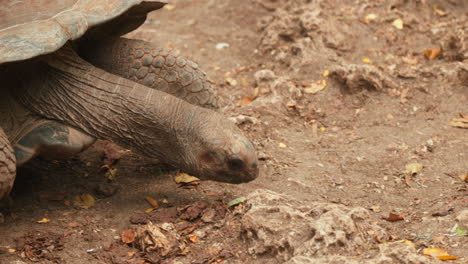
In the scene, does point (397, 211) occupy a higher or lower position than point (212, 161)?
lower

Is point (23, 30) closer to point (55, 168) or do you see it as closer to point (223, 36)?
point (55, 168)

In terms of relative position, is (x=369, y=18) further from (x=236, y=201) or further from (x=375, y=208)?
(x=236, y=201)

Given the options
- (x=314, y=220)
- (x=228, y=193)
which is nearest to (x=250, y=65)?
(x=228, y=193)

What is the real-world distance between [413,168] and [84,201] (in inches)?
79.3

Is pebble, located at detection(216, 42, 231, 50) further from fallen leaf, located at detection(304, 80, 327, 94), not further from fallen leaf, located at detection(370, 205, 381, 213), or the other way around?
fallen leaf, located at detection(370, 205, 381, 213)

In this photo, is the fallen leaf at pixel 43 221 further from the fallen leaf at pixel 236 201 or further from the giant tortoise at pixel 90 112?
the fallen leaf at pixel 236 201

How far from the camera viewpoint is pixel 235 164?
3021 mm

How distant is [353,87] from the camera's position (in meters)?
4.55

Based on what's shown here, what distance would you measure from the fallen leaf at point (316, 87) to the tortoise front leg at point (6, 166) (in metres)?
2.49

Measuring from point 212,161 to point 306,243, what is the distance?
819mm

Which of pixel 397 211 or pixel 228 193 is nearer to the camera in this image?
pixel 397 211

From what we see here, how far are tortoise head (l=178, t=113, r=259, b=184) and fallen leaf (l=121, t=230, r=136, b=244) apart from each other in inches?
18.4

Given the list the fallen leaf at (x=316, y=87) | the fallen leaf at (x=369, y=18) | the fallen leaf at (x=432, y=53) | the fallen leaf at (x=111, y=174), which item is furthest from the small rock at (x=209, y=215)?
the fallen leaf at (x=369, y=18)

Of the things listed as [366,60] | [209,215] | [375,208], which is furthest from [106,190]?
[366,60]
